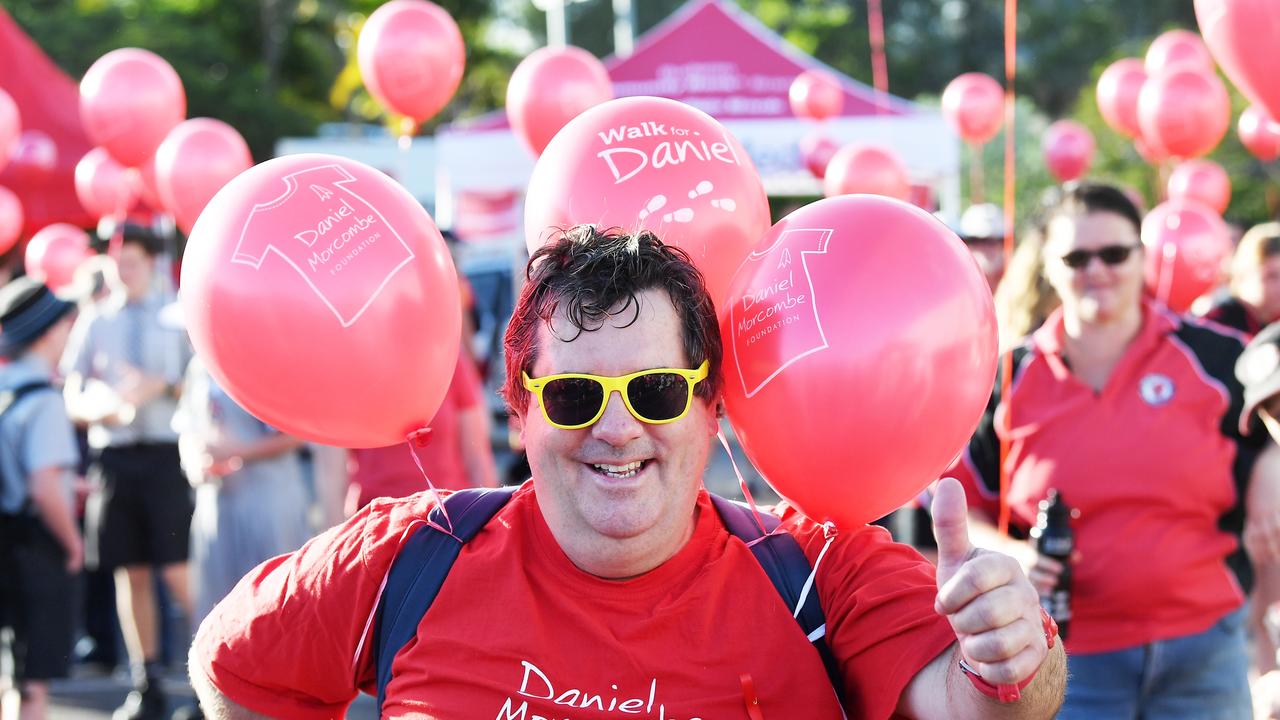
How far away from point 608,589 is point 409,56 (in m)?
3.79

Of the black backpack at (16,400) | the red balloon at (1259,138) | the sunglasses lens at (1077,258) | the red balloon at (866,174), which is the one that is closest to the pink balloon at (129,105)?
the black backpack at (16,400)

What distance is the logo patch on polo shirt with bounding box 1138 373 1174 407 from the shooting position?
3.17 metres

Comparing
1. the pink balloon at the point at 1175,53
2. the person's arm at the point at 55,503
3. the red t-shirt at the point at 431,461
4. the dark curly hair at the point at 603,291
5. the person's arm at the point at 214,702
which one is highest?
→ the dark curly hair at the point at 603,291

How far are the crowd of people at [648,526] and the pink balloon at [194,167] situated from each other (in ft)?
1.60

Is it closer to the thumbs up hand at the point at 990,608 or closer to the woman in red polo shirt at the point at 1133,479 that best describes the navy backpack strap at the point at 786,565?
the thumbs up hand at the point at 990,608

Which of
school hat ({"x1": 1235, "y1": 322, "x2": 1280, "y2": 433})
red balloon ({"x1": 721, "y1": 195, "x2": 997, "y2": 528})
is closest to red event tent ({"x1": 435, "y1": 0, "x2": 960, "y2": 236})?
school hat ({"x1": 1235, "y1": 322, "x2": 1280, "y2": 433})

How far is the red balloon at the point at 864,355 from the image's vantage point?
1.88m

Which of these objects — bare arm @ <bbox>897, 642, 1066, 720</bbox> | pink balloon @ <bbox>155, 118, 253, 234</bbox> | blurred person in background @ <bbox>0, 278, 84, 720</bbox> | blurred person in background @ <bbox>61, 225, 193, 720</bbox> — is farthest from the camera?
blurred person in background @ <bbox>61, 225, 193, 720</bbox>

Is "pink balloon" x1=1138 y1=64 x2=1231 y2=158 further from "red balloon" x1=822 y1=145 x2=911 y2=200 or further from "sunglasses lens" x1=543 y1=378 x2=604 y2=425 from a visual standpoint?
"sunglasses lens" x1=543 y1=378 x2=604 y2=425

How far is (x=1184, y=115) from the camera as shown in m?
5.45

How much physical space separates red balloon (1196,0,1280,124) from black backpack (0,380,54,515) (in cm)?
424

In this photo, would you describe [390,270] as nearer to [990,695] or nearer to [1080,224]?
[990,695]

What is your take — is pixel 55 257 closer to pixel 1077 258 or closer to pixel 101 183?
pixel 101 183

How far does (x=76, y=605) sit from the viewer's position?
15.9 ft
